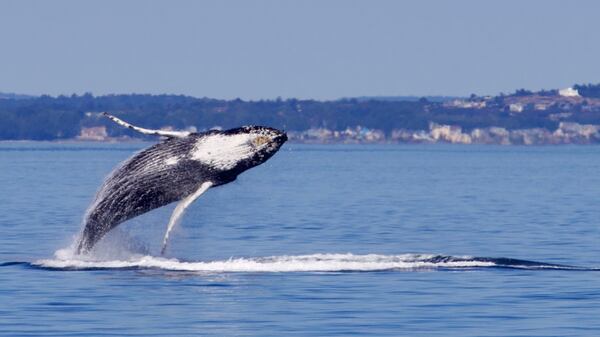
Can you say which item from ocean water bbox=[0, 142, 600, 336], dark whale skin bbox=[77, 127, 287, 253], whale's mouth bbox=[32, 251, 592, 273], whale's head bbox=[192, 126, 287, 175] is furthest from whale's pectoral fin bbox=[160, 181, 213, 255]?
whale's mouth bbox=[32, 251, 592, 273]

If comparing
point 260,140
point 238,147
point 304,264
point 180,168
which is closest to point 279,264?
point 304,264

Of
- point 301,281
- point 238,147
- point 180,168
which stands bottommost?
point 301,281

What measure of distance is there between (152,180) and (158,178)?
13 cm

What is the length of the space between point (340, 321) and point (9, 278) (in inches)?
341

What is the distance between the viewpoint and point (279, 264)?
33.2m

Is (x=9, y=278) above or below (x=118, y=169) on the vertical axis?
below

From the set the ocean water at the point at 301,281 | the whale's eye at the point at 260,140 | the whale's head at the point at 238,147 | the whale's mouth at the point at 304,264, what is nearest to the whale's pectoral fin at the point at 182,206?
the whale's head at the point at 238,147

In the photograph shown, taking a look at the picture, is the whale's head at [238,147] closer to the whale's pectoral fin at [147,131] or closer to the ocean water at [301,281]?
the whale's pectoral fin at [147,131]

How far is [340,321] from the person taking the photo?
26.3 m

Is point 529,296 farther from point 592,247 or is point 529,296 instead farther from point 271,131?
point 592,247

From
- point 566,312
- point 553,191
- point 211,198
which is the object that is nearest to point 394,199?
point 553,191

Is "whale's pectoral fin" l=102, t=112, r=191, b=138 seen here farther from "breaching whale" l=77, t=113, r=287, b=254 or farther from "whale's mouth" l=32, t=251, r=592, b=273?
"whale's mouth" l=32, t=251, r=592, b=273

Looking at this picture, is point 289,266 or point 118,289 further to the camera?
point 289,266

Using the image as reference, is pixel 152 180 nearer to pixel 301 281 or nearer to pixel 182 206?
pixel 182 206
